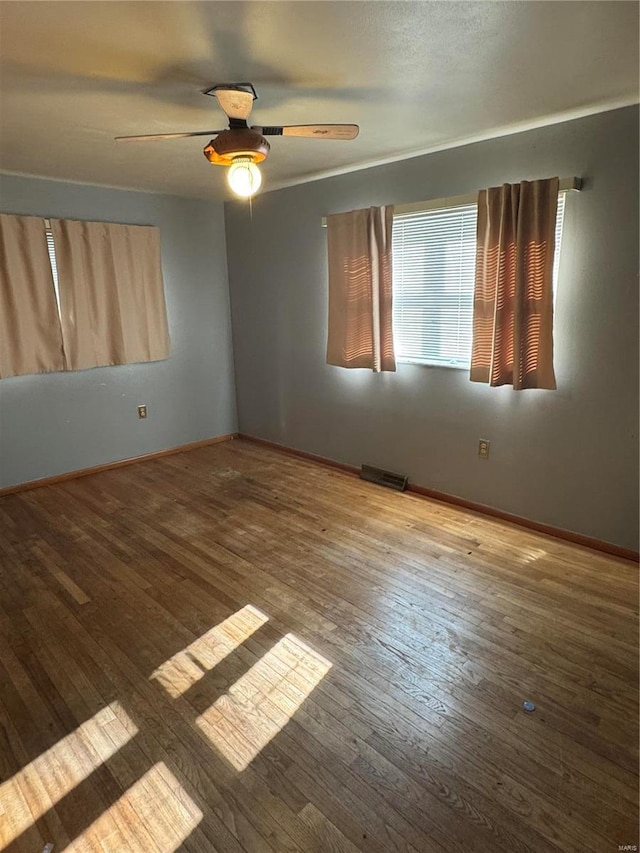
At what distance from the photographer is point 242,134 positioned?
80.1 inches

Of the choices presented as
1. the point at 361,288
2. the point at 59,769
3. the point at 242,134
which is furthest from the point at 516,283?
the point at 59,769

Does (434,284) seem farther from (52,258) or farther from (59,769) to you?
(59,769)

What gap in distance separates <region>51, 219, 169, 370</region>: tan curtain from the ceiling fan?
6.88 feet

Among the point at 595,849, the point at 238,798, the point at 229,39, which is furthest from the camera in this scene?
the point at 229,39

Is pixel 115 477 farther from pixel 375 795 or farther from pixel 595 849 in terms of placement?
pixel 595 849

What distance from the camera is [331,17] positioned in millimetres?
1566

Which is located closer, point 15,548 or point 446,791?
point 446,791

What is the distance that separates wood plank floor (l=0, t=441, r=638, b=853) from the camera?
1463 mm

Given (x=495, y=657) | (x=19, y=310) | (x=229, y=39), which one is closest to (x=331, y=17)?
(x=229, y=39)

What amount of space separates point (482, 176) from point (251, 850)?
3.35 m

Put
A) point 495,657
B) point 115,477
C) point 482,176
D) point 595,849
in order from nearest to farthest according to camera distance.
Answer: point 595,849
point 495,657
point 482,176
point 115,477

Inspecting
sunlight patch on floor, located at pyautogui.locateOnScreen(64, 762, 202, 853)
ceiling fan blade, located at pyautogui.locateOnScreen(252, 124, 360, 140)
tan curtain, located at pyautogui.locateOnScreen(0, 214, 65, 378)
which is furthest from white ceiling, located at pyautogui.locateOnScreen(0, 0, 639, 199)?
sunlight patch on floor, located at pyautogui.locateOnScreen(64, 762, 202, 853)

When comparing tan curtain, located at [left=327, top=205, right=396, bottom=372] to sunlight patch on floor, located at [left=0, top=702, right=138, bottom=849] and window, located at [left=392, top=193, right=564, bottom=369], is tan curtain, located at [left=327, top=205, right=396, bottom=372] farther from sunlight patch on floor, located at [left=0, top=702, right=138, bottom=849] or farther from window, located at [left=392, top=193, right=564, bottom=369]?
sunlight patch on floor, located at [left=0, top=702, right=138, bottom=849]

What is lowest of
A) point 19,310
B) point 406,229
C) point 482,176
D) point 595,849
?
point 595,849
